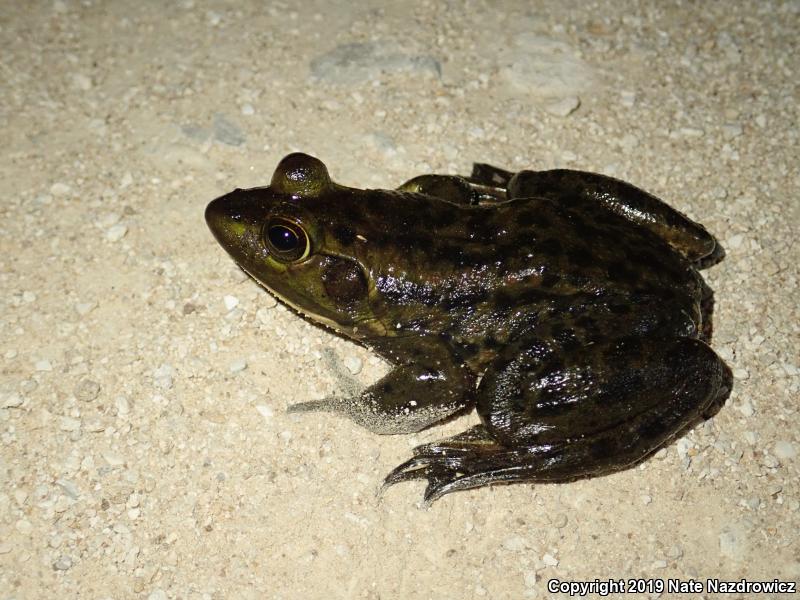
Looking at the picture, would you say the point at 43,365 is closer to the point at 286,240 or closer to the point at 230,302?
the point at 230,302

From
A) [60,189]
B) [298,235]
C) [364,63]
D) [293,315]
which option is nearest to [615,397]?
[298,235]

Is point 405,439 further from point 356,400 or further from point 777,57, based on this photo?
point 777,57

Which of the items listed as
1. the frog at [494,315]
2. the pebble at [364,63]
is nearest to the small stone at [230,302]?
the frog at [494,315]

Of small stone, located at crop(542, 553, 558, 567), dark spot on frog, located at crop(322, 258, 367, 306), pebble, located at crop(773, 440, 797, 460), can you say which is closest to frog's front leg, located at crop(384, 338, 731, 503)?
small stone, located at crop(542, 553, 558, 567)

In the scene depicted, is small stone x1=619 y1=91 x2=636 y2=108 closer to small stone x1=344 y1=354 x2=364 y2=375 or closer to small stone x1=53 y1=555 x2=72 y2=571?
small stone x1=344 y1=354 x2=364 y2=375

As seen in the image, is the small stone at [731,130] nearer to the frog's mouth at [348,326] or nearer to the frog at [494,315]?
the frog at [494,315]
